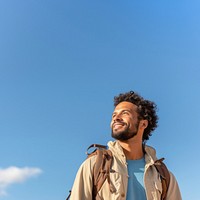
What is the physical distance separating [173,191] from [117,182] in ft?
4.52

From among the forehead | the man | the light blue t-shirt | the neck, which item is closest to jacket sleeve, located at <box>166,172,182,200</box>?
the man

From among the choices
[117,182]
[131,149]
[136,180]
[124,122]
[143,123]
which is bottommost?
[117,182]

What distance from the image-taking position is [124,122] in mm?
8844

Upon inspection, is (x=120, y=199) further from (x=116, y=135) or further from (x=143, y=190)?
(x=116, y=135)

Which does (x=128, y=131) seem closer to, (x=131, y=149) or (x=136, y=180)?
(x=131, y=149)

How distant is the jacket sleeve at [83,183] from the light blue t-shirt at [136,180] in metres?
0.77

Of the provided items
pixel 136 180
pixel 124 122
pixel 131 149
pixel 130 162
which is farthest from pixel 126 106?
pixel 136 180

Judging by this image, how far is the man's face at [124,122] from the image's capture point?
8727 millimetres

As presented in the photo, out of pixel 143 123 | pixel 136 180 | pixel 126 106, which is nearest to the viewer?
pixel 136 180

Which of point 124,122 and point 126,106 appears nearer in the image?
point 124,122

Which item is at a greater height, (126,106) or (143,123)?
(126,106)

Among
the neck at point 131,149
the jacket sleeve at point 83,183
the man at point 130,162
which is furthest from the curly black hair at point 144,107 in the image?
the jacket sleeve at point 83,183

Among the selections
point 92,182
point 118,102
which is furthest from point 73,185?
point 118,102

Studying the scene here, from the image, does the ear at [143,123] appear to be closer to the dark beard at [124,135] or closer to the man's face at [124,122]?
the man's face at [124,122]
